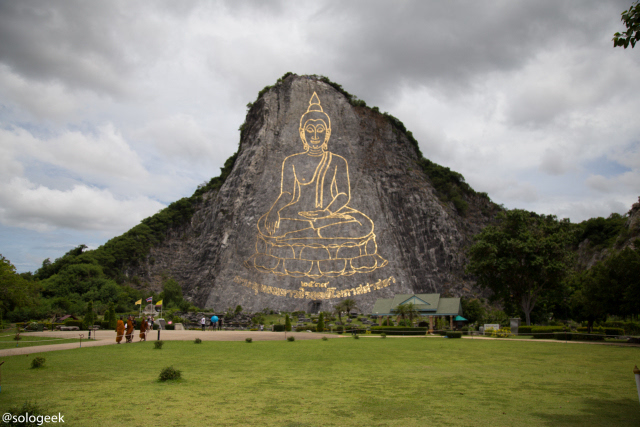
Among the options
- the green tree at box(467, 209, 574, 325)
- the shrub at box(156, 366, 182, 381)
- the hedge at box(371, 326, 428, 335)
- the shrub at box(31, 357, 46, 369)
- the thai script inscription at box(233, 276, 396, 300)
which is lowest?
the hedge at box(371, 326, 428, 335)

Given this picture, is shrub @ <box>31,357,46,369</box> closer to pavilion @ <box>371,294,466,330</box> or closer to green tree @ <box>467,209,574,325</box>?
pavilion @ <box>371,294,466,330</box>

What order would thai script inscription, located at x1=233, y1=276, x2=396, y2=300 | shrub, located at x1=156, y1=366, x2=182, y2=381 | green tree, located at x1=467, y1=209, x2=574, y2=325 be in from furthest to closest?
thai script inscription, located at x1=233, y1=276, x2=396, y2=300 → green tree, located at x1=467, y1=209, x2=574, y2=325 → shrub, located at x1=156, y1=366, x2=182, y2=381

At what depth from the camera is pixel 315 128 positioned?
55781 millimetres

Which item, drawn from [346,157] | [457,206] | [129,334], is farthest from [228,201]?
[129,334]

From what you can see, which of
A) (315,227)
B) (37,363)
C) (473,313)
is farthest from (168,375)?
(315,227)

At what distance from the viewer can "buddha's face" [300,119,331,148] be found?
5522 cm

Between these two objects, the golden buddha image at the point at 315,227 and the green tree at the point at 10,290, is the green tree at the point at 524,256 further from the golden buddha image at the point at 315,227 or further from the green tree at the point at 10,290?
the green tree at the point at 10,290

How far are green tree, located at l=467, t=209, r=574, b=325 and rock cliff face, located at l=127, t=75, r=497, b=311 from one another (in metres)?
15.8

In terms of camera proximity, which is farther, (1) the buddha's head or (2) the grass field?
(1) the buddha's head

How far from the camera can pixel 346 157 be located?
182ft

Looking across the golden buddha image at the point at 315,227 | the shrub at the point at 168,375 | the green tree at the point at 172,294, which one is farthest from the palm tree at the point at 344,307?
the shrub at the point at 168,375

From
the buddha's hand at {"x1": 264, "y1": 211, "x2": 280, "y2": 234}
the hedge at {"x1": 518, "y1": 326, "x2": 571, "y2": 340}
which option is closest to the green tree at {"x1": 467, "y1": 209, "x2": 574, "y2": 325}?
the hedge at {"x1": 518, "y1": 326, "x2": 571, "y2": 340}

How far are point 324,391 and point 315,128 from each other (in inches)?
1979

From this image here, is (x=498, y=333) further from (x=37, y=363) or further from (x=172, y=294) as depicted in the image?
(x=172, y=294)
